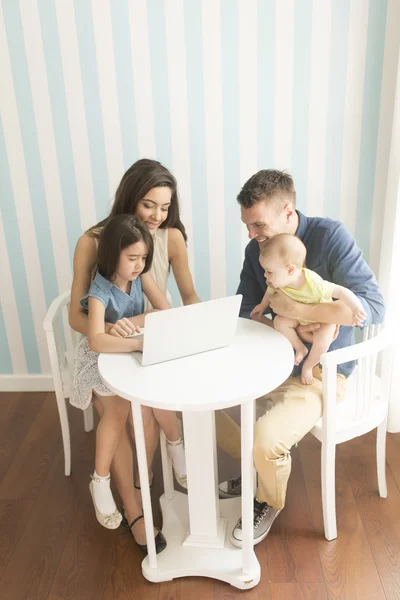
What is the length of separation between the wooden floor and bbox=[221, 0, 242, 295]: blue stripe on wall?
89 cm

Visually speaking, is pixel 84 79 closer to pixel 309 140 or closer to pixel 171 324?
pixel 309 140

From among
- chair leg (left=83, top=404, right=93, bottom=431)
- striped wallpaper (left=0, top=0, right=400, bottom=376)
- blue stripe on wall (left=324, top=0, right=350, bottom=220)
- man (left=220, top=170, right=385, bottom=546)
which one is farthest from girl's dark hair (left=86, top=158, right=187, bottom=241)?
chair leg (left=83, top=404, right=93, bottom=431)

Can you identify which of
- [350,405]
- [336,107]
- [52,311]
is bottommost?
[350,405]

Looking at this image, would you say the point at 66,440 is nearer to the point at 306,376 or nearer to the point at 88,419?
the point at 88,419

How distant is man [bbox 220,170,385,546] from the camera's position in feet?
5.38

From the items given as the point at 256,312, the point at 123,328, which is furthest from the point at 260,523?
Result: the point at 123,328

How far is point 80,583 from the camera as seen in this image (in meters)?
1.71

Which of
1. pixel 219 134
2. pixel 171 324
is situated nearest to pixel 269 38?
pixel 219 134

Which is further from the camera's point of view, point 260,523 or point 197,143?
point 197,143

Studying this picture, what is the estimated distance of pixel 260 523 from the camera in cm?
184

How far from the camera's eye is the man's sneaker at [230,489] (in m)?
2.03

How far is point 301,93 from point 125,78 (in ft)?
2.46

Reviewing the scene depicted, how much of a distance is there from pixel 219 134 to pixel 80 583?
1.80 metres

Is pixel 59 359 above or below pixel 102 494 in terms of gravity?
above
